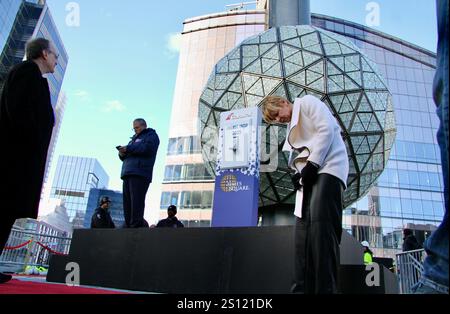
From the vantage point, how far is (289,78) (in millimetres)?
6355

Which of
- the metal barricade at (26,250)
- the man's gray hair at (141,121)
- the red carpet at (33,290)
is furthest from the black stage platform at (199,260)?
the metal barricade at (26,250)

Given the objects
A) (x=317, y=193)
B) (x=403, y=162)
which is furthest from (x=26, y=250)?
(x=403, y=162)

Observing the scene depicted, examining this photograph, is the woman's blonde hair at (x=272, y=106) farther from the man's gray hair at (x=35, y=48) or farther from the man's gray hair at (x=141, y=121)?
the man's gray hair at (x=141, y=121)

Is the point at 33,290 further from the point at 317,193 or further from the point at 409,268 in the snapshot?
the point at 409,268

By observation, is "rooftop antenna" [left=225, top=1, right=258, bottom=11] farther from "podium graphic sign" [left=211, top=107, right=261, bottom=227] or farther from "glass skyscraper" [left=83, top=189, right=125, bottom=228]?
"glass skyscraper" [left=83, top=189, right=125, bottom=228]

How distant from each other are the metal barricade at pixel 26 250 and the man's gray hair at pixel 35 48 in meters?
6.57

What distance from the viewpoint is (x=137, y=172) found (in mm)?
4496

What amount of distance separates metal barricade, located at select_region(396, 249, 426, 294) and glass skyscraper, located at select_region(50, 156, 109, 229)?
117926 millimetres

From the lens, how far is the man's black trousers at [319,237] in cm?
193

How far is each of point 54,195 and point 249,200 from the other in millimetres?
134672

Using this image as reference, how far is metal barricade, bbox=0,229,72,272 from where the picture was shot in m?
7.89

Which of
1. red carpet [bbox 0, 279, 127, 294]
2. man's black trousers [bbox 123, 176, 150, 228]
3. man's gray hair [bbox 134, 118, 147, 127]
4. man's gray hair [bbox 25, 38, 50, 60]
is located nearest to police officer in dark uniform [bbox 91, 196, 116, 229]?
man's black trousers [bbox 123, 176, 150, 228]
